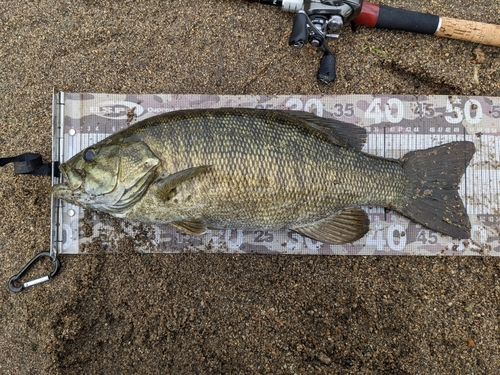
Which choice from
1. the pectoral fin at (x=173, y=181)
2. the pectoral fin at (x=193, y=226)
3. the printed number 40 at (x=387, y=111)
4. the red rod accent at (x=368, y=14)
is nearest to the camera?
the pectoral fin at (x=173, y=181)

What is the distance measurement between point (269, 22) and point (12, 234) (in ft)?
9.45

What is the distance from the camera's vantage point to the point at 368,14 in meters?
2.96

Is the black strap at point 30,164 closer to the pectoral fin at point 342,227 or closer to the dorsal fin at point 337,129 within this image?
the dorsal fin at point 337,129

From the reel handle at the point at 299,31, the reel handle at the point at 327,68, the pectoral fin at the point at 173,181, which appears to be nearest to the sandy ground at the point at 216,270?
the reel handle at the point at 327,68

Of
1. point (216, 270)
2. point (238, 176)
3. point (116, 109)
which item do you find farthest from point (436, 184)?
point (116, 109)

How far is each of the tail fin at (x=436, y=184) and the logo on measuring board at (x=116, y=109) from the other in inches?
88.7

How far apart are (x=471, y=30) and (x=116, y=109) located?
309cm

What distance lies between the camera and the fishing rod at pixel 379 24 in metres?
2.89

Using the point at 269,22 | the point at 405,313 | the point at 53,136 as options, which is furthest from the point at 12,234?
the point at 405,313

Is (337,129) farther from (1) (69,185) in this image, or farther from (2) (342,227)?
(1) (69,185)

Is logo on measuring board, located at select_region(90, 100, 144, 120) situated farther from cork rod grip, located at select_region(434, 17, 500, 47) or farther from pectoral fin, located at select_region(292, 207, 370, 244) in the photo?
cork rod grip, located at select_region(434, 17, 500, 47)

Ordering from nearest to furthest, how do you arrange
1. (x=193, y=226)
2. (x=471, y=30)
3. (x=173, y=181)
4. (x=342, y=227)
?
1. (x=173, y=181)
2. (x=193, y=226)
3. (x=342, y=227)
4. (x=471, y=30)

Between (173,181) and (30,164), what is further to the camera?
(30,164)

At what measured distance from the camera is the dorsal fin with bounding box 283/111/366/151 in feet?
8.93
